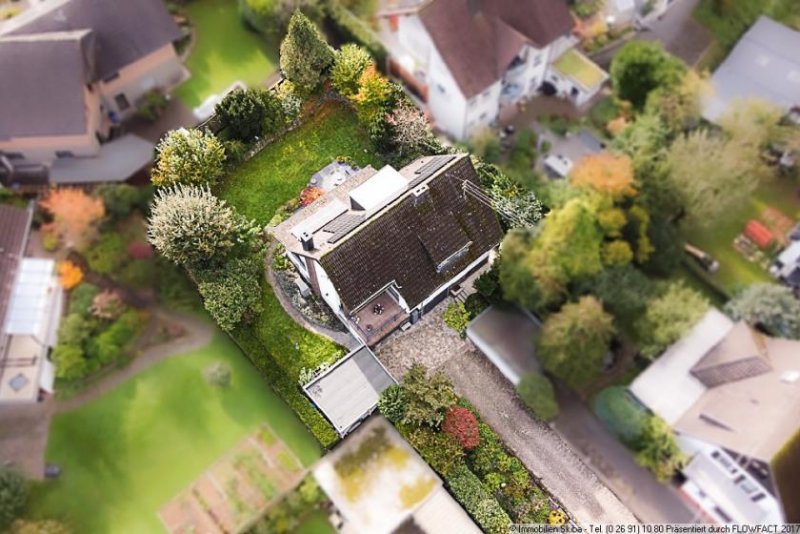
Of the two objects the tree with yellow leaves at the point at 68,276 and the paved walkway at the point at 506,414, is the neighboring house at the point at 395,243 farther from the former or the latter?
the tree with yellow leaves at the point at 68,276

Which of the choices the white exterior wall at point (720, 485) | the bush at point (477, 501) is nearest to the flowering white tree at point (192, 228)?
the bush at point (477, 501)

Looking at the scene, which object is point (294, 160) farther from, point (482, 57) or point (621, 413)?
point (621, 413)

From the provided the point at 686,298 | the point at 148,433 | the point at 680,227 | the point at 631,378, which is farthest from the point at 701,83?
the point at 148,433

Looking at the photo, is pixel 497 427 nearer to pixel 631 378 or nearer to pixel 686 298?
pixel 631 378

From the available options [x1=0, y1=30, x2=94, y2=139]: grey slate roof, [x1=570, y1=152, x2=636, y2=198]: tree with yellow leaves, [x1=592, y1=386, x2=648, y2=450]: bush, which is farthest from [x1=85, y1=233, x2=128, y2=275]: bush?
[x1=592, y1=386, x2=648, y2=450]: bush

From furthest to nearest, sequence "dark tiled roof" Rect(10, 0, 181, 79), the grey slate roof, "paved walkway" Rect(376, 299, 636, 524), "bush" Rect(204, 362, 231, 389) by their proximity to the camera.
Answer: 1. "dark tiled roof" Rect(10, 0, 181, 79)
2. the grey slate roof
3. "bush" Rect(204, 362, 231, 389)
4. "paved walkway" Rect(376, 299, 636, 524)

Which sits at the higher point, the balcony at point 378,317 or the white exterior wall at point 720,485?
the balcony at point 378,317

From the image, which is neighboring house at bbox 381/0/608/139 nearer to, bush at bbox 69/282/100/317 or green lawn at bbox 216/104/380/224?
green lawn at bbox 216/104/380/224
